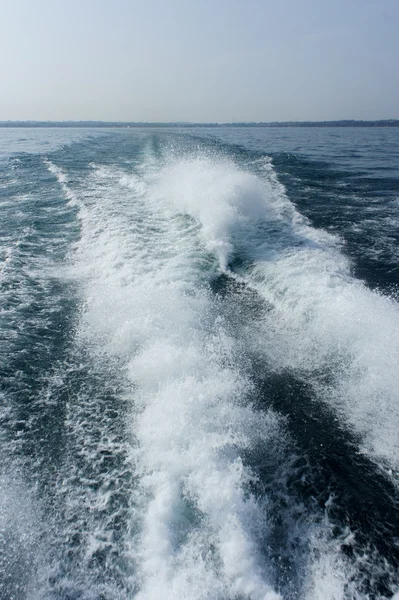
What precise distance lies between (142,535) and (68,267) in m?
8.05

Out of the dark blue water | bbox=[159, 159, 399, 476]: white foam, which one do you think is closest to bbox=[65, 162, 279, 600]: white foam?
the dark blue water

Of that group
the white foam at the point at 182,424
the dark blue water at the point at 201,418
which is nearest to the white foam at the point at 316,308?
the dark blue water at the point at 201,418

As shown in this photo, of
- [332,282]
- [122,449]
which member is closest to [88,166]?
[332,282]

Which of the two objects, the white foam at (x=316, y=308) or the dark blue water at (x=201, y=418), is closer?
the dark blue water at (x=201, y=418)

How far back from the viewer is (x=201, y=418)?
15.5ft

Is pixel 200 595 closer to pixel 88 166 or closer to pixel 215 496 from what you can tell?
pixel 215 496

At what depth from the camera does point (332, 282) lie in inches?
309

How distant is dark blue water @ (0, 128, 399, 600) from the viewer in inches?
132

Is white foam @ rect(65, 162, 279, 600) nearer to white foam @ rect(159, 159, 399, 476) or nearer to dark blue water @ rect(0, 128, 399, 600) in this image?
dark blue water @ rect(0, 128, 399, 600)

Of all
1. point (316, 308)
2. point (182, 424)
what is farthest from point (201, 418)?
point (316, 308)

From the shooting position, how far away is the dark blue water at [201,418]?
3350mm

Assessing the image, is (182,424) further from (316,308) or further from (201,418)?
(316,308)

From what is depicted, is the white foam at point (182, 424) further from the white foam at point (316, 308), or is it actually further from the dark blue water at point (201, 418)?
the white foam at point (316, 308)

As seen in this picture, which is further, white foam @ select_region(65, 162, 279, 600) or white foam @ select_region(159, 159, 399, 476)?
white foam @ select_region(159, 159, 399, 476)
